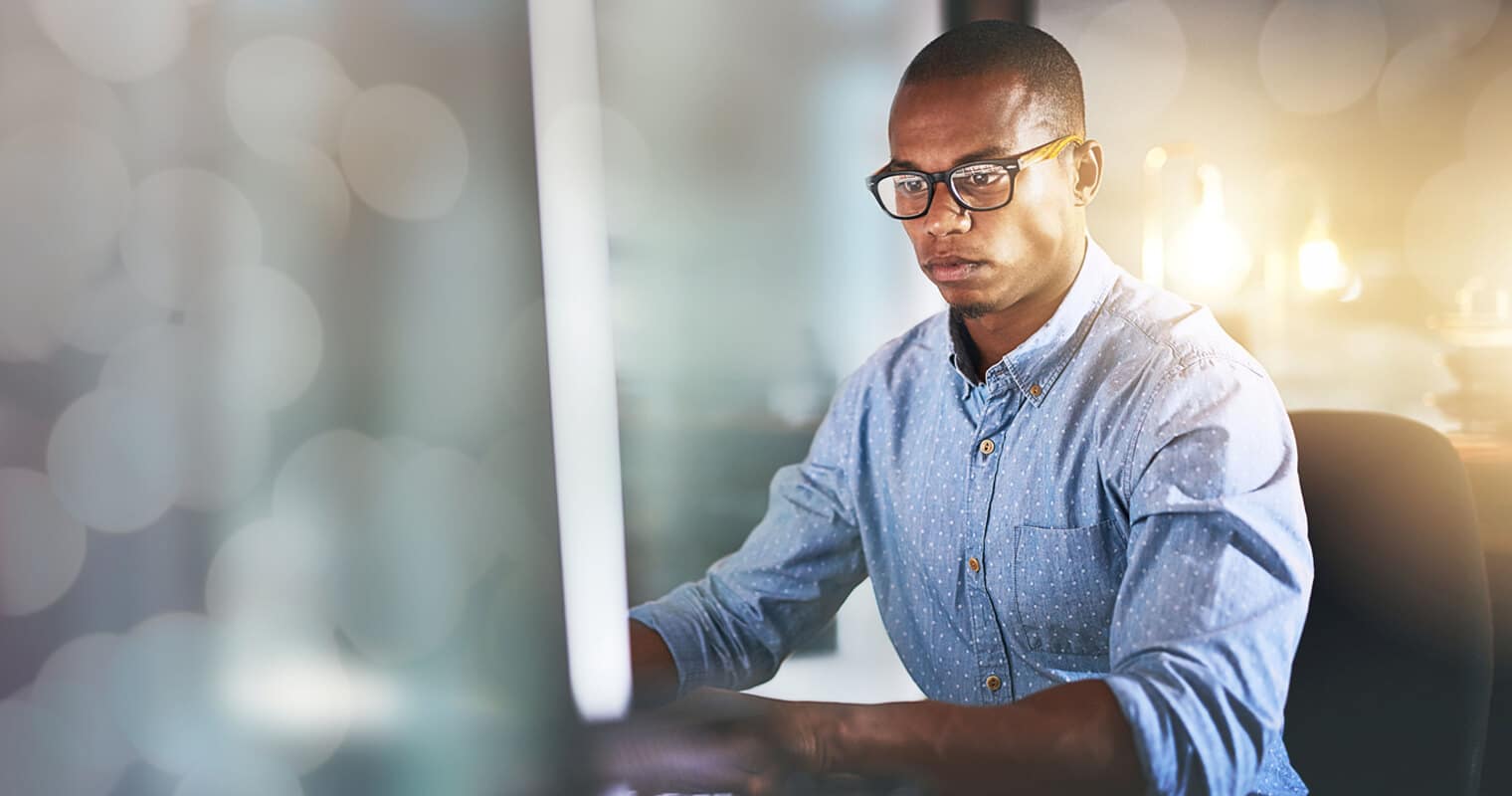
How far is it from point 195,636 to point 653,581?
17.7 inches

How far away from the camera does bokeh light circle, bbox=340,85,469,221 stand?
3.15ft

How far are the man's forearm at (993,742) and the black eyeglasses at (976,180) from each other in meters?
0.39

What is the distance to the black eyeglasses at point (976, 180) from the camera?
0.81 metres

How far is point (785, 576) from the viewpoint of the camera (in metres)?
0.97

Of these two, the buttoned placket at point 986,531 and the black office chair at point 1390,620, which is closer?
the black office chair at point 1390,620

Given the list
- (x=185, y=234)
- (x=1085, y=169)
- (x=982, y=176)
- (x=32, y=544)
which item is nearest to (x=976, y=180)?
(x=982, y=176)

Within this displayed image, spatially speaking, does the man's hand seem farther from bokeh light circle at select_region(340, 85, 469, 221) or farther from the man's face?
bokeh light circle at select_region(340, 85, 469, 221)

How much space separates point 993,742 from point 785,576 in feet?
1.12

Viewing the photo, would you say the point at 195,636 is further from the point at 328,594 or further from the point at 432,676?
the point at 432,676

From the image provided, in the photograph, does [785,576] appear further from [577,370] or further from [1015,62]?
[1015,62]

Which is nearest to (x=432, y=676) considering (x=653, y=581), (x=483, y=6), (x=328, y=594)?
(x=328, y=594)

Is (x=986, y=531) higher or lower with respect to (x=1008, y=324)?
lower

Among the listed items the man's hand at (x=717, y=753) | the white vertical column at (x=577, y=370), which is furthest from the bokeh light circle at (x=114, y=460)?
the man's hand at (x=717, y=753)

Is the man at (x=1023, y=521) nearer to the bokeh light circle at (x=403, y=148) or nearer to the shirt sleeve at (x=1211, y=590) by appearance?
the shirt sleeve at (x=1211, y=590)
